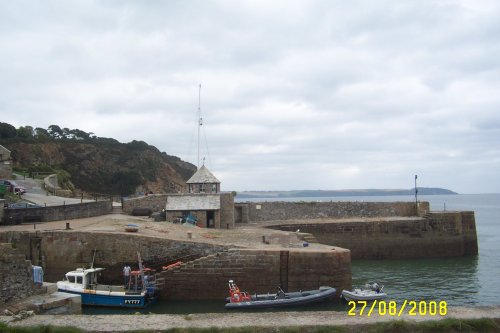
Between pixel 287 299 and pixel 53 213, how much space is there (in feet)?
45.5

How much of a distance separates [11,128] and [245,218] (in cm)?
4157

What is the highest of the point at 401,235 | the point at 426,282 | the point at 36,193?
the point at 36,193

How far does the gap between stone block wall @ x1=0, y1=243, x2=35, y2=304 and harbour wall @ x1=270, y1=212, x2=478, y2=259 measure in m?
21.6

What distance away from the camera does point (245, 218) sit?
34.7m

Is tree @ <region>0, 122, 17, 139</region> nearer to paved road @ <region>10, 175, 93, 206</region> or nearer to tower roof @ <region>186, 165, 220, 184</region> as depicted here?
paved road @ <region>10, 175, 93, 206</region>

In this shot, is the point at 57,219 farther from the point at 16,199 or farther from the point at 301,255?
the point at 301,255

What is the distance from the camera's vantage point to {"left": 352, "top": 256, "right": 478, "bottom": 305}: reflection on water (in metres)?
21.0

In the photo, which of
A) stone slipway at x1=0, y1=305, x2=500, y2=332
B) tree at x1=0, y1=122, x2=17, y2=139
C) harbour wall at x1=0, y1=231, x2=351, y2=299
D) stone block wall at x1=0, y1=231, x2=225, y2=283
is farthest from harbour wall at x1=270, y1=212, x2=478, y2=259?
tree at x1=0, y1=122, x2=17, y2=139

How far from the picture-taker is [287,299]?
1756 cm

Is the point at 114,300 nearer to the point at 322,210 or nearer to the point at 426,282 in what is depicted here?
the point at 426,282

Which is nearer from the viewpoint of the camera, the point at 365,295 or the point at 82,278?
the point at 82,278

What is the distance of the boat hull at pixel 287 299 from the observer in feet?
56.2

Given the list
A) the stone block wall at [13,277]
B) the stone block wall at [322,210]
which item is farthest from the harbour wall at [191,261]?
the stone block wall at [322,210]

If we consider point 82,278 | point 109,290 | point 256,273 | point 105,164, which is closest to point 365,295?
point 256,273
